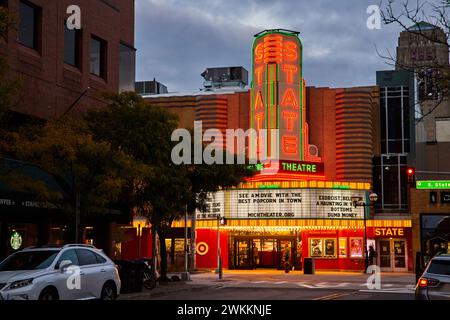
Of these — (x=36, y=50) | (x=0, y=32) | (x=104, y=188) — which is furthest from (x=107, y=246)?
(x=0, y=32)

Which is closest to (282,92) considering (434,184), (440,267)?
(434,184)

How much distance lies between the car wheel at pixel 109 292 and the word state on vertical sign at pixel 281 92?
28.6 m

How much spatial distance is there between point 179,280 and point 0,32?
19037mm

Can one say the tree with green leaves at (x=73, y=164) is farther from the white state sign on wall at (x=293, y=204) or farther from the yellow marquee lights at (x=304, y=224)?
the white state sign on wall at (x=293, y=204)

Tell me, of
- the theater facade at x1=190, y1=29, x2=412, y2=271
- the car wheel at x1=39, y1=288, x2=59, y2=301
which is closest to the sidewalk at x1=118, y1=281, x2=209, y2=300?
the car wheel at x1=39, y1=288, x2=59, y2=301

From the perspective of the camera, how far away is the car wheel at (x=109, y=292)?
707 inches

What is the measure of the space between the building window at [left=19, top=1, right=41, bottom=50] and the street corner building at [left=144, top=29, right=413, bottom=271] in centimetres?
2127

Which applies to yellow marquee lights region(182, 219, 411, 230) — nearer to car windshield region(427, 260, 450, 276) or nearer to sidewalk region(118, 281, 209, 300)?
sidewalk region(118, 281, 209, 300)

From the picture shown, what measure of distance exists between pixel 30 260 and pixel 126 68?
61.4ft

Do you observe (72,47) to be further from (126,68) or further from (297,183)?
(297,183)
